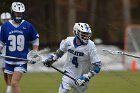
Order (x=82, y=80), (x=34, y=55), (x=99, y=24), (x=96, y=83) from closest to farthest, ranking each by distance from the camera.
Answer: (x=82, y=80), (x=34, y=55), (x=96, y=83), (x=99, y=24)

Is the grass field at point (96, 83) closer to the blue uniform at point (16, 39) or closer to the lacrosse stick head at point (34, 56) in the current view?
the lacrosse stick head at point (34, 56)

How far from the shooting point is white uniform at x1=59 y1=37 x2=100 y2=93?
42.4 feet

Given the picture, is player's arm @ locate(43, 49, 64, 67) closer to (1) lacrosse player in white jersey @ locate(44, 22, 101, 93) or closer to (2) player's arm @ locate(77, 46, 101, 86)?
(1) lacrosse player in white jersey @ locate(44, 22, 101, 93)

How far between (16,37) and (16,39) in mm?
40

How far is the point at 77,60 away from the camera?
13016 millimetres

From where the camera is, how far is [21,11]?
13867mm

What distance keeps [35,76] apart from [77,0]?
28062 mm

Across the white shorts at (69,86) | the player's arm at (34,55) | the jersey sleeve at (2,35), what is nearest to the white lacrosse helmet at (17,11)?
the jersey sleeve at (2,35)

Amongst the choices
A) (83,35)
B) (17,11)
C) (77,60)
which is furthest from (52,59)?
(17,11)

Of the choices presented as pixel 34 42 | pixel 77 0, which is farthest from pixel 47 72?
pixel 77 0

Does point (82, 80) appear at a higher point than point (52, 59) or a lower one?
lower

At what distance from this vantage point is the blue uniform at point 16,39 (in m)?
Answer: 13.8

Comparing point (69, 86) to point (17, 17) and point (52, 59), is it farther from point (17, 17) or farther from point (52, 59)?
point (17, 17)

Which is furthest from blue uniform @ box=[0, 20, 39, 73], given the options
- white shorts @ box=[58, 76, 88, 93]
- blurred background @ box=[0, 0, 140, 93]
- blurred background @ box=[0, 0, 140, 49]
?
blurred background @ box=[0, 0, 140, 49]
